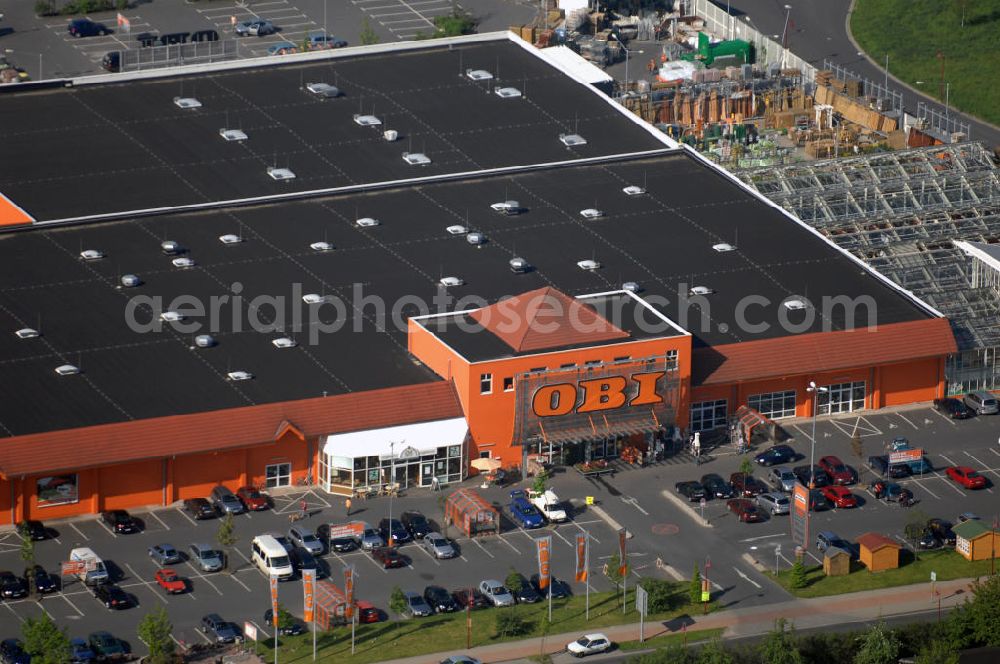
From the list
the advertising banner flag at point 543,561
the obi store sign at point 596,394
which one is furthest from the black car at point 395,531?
the obi store sign at point 596,394

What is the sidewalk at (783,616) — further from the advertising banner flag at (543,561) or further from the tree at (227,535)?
the tree at (227,535)

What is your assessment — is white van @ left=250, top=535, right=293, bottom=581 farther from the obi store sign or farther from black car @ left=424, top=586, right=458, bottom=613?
the obi store sign

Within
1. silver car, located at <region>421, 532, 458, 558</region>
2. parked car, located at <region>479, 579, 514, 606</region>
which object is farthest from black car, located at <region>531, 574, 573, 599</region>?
silver car, located at <region>421, 532, 458, 558</region>

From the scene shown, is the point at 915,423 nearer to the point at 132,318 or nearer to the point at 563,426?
the point at 563,426

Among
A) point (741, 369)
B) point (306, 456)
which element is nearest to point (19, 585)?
point (306, 456)

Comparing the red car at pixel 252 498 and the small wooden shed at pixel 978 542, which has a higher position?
the small wooden shed at pixel 978 542

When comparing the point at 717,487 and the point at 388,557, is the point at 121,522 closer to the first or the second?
the point at 388,557
